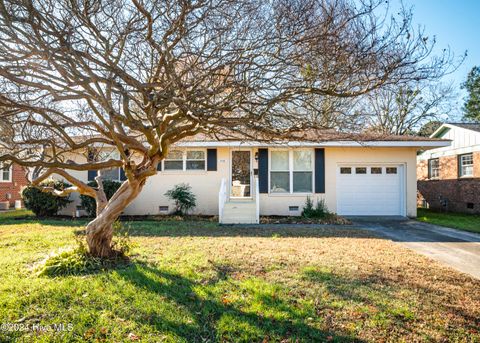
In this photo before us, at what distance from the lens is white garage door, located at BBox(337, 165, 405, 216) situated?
43.5 ft

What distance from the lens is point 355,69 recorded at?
4.59 meters

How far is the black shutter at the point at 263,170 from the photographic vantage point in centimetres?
1312

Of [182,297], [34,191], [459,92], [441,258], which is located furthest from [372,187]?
[459,92]

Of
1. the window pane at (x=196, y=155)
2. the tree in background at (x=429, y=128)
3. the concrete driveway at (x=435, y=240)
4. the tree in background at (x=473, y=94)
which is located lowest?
the concrete driveway at (x=435, y=240)

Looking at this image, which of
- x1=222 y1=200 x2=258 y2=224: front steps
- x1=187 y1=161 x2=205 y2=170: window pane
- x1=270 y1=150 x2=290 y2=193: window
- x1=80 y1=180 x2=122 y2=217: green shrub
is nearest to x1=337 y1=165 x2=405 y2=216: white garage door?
x1=270 y1=150 x2=290 y2=193: window

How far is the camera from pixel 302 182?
13219mm

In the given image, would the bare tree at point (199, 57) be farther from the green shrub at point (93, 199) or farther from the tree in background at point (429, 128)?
the tree in background at point (429, 128)

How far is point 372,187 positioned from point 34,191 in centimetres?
1343

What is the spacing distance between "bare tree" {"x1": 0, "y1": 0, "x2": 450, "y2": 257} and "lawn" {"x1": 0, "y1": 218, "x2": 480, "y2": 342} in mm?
1388

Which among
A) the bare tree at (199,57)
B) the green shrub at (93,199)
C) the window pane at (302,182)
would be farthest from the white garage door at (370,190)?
the green shrub at (93,199)

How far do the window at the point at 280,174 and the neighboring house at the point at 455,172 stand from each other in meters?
9.25

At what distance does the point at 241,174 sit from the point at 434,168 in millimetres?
12170

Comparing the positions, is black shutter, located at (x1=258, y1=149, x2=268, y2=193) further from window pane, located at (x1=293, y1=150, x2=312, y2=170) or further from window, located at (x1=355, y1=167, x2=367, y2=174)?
window, located at (x1=355, y1=167, x2=367, y2=174)

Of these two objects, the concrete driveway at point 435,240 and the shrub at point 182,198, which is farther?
the shrub at point 182,198
